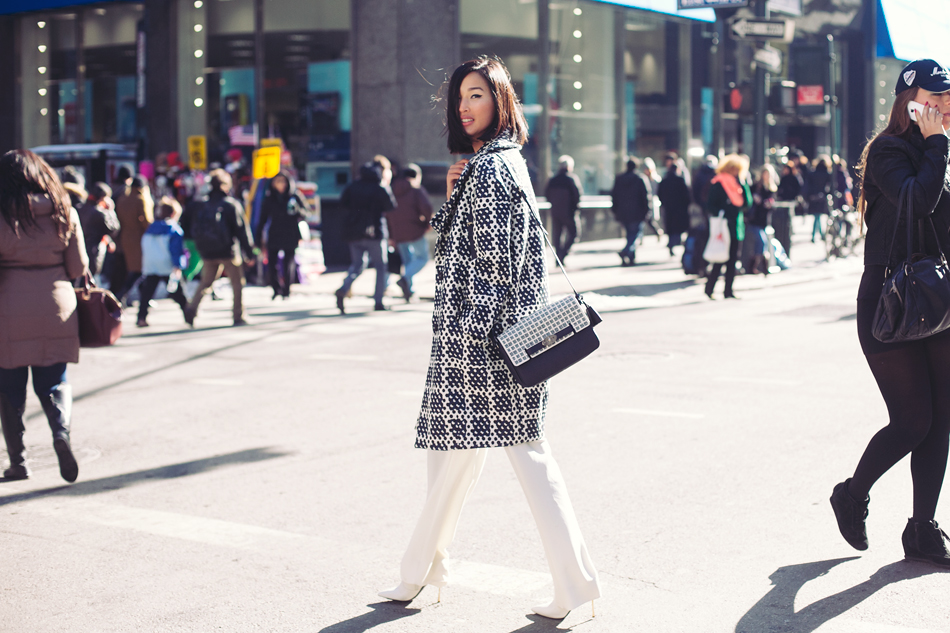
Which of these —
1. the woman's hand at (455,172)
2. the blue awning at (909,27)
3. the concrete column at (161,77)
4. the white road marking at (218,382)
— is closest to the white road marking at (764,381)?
the blue awning at (909,27)

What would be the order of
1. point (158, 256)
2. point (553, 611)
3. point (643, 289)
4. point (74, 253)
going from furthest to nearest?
point (643, 289) < point (158, 256) < point (74, 253) < point (553, 611)

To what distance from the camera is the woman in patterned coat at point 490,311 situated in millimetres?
3658

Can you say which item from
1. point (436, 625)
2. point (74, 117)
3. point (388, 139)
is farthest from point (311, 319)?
point (74, 117)

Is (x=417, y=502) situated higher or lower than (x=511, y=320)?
lower

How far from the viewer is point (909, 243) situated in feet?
13.5

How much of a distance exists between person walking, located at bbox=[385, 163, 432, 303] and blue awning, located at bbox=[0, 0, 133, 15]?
1359cm

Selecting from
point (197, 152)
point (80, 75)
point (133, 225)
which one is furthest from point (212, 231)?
point (80, 75)

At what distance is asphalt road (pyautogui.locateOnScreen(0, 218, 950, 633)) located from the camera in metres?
3.99

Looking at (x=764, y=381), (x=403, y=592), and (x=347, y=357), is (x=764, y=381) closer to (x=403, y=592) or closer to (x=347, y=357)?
(x=347, y=357)

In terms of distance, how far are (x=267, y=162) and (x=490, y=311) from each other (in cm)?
Answer: 1437

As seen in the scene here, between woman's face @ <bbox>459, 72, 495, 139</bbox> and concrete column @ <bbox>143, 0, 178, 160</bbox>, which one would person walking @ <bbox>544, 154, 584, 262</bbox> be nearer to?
concrete column @ <bbox>143, 0, 178, 160</bbox>

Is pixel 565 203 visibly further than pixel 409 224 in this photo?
Yes

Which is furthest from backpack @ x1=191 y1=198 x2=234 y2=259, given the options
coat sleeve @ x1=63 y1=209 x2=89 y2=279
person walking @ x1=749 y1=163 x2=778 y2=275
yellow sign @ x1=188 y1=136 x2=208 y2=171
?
yellow sign @ x1=188 y1=136 x2=208 y2=171

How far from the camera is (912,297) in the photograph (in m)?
4.02
